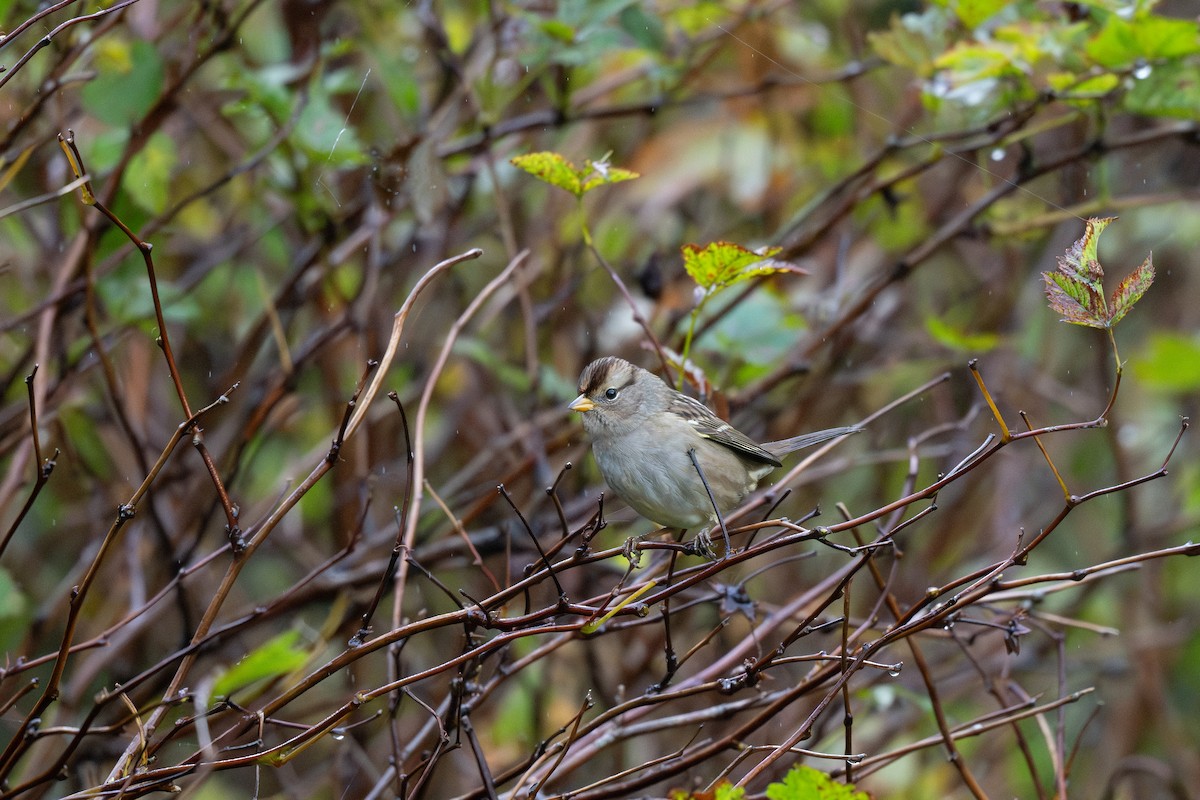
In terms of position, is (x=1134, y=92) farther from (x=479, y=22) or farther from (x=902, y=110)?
(x=479, y=22)

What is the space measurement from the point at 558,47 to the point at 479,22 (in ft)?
3.26

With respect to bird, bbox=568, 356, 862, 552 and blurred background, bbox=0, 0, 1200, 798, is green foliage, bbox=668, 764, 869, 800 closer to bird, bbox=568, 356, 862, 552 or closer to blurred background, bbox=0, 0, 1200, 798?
blurred background, bbox=0, 0, 1200, 798

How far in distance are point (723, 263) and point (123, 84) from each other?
150 cm

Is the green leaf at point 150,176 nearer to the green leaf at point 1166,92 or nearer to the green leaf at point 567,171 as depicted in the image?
the green leaf at point 567,171

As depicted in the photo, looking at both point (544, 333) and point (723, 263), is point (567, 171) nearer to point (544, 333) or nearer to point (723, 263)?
point (723, 263)

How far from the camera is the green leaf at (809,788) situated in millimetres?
1305

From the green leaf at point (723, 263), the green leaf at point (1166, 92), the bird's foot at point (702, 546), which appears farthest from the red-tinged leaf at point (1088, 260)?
the green leaf at point (1166, 92)

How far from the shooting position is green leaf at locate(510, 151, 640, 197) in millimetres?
1847

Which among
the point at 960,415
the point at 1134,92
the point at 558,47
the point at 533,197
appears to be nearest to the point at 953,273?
the point at 960,415

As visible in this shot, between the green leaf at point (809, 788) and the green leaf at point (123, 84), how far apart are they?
6.68ft

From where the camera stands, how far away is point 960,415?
158 inches

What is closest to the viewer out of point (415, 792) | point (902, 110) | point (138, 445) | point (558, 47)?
point (415, 792)

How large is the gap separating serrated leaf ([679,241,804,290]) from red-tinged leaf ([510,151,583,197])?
258mm

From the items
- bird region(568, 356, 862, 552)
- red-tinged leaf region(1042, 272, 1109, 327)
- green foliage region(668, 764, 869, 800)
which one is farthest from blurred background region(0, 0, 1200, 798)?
red-tinged leaf region(1042, 272, 1109, 327)
